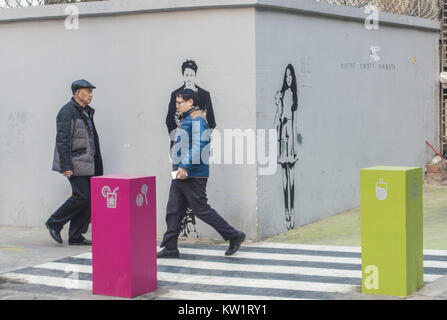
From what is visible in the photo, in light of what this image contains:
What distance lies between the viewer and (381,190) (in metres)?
Result: 6.95

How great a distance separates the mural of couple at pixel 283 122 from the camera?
1018 centimetres

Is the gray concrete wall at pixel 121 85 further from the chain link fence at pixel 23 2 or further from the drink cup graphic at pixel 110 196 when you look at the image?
the drink cup graphic at pixel 110 196

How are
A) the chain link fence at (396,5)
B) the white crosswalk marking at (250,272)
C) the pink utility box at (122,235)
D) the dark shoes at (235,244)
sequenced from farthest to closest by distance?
the chain link fence at (396,5)
the dark shoes at (235,244)
the white crosswalk marking at (250,272)
the pink utility box at (122,235)

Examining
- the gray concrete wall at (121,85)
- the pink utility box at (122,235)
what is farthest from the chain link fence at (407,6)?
the pink utility box at (122,235)

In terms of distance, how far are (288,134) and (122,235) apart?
3.95 meters

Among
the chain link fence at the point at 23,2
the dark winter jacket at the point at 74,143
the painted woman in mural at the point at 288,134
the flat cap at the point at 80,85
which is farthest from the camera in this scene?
the chain link fence at the point at 23,2

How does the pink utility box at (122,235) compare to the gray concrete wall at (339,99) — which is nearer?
the pink utility box at (122,235)

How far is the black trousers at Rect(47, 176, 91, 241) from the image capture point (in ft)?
32.5

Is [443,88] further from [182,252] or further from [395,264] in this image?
[395,264]

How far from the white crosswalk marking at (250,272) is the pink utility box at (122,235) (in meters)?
0.35

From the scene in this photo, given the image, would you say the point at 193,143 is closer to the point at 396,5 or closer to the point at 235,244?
the point at 235,244

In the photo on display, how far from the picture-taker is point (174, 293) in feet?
24.2

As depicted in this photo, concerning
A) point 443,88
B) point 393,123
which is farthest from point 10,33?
point 443,88
